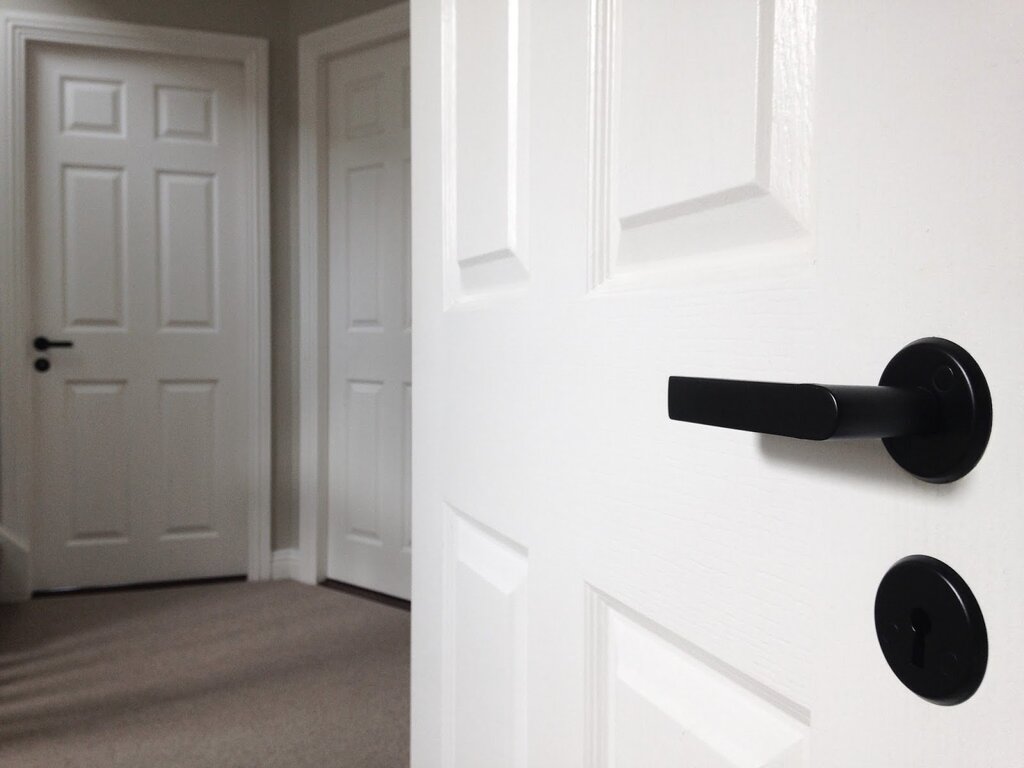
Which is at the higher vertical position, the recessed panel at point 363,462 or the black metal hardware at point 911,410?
the black metal hardware at point 911,410

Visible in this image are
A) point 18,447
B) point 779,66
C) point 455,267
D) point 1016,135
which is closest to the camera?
point 1016,135

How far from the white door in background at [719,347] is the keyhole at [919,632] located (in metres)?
0.02

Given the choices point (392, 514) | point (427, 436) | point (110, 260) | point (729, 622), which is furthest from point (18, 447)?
point (729, 622)

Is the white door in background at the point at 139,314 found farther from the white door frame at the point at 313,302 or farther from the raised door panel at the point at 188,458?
the white door frame at the point at 313,302

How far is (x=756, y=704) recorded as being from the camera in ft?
1.32

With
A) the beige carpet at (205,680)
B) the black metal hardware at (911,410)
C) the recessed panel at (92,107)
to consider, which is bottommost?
the beige carpet at (205,680)

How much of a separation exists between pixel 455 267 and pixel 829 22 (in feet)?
1.69

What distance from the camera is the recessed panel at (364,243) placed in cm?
336

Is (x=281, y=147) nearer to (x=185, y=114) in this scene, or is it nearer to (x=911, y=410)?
(x=185, y=114)

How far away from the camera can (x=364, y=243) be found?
3.40 m

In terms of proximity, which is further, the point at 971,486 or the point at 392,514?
the point at 392,514

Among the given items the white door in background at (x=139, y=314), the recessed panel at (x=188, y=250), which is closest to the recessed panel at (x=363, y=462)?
the white door in background at (x=139, y=314)

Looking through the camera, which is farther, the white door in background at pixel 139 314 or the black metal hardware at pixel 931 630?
the white door in background at pixel 139 314

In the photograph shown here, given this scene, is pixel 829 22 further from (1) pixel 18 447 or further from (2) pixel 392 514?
(1) pixel 18 447
